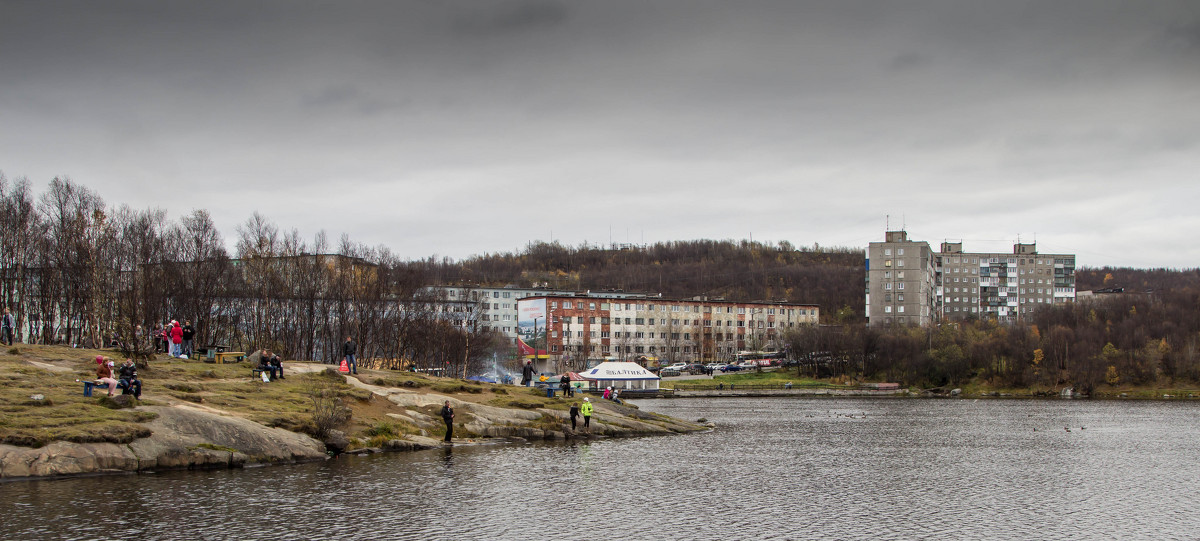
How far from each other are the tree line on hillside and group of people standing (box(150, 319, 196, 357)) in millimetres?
2114

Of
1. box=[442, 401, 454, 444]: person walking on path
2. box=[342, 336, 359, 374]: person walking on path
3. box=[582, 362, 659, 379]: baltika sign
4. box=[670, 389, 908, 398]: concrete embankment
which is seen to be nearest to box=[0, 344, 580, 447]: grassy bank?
box=[342, 336, 359, 374]: person walking on path

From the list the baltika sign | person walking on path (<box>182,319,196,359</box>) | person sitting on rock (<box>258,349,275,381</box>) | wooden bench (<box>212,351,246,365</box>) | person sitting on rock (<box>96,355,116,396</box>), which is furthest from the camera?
the baltika sign

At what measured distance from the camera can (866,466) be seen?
49.8m

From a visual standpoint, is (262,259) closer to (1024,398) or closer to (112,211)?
(112,211)

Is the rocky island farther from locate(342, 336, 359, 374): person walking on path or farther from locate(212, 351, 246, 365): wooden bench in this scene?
locate(212, 351, 246, 365): wooden bench

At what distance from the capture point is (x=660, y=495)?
38.4 meters

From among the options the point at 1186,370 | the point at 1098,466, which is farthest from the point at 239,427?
the point at 1186,370

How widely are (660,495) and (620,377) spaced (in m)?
102

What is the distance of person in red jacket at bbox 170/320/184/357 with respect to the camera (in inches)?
2598

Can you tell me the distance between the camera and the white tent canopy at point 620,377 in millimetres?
137250

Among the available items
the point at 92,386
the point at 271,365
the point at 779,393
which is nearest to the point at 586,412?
the point at 271,365

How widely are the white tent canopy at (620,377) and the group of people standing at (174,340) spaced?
6939 cm

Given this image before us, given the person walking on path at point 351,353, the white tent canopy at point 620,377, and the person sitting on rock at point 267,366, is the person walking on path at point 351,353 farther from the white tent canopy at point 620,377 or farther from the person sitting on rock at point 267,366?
the white tent canopy at point 620,377

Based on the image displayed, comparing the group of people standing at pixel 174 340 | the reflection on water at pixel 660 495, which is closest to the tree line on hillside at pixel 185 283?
the group of people standing at pixel 174 340
